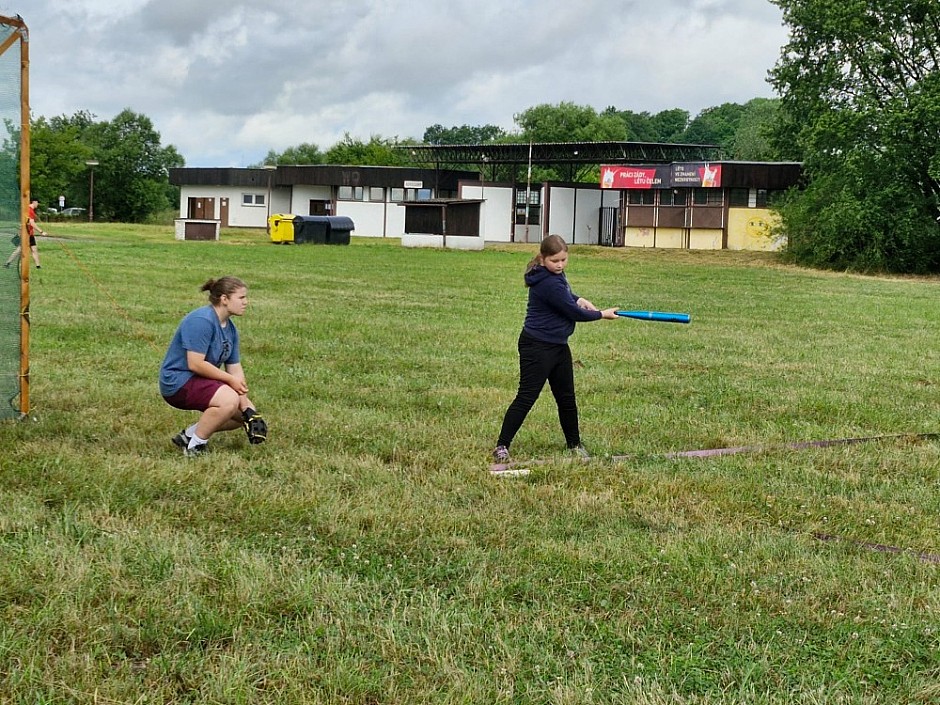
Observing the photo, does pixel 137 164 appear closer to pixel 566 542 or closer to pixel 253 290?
pixel 253 290

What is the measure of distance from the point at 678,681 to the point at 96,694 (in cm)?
197

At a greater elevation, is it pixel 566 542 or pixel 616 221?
pixel 616 221

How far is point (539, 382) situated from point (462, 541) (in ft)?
8.10

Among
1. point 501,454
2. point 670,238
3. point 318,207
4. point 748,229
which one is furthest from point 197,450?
point 318,207

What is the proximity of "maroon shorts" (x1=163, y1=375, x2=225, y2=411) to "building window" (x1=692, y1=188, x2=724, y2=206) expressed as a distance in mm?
49733

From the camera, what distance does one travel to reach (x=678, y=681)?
3676 millimetres

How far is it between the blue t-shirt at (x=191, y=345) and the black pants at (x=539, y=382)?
6.75 ft

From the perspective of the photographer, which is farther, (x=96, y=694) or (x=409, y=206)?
(x=409, y=206)

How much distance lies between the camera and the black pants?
7.42 m

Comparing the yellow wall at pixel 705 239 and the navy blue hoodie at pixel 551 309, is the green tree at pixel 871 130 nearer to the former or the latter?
the yellow wall at pixel 705 239

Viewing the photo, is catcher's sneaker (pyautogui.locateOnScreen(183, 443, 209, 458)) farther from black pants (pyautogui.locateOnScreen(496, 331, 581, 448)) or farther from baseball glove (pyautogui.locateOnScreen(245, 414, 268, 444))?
black pants (pyautogui.locateOnScreen(496, 331, 581, 448))

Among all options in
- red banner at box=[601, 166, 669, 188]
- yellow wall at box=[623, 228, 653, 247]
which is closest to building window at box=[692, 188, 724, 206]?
red banner at box=[601, 166, 669, 188]

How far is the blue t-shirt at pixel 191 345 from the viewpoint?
6949 mm

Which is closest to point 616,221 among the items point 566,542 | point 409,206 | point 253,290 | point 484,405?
point 409,206
